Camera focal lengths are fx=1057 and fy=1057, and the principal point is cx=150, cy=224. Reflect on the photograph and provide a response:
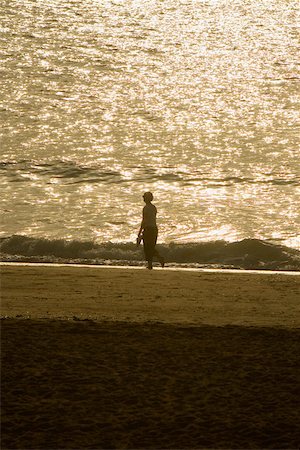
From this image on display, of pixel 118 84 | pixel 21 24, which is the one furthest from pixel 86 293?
pixel 21 24

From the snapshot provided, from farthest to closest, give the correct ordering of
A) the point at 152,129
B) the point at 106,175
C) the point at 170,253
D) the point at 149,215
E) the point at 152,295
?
the point at 152,129 < the point at 106,175 < the point at 170,253 < the point at 149,215 < the point at 152,295

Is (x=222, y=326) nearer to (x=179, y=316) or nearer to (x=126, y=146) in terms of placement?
(x=179, y=316)

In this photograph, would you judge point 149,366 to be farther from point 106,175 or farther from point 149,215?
point 106,175

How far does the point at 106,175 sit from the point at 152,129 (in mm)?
9113

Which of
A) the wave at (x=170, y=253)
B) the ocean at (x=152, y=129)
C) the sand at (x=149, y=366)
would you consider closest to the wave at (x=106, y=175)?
the ocean at (x=152, y=129)

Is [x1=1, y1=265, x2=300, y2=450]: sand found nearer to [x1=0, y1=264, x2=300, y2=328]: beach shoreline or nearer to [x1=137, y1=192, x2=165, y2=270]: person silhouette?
[x1=0, y1=264, x2=300, y2=328]: beach shoreline

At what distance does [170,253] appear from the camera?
74.3 feet

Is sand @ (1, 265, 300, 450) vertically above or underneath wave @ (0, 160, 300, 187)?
underneath

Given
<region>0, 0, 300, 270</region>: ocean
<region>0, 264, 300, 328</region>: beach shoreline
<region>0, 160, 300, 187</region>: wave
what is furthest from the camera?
<region>0, 160, 300, 187</region>: wave

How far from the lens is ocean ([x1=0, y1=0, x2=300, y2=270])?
84.4 ft

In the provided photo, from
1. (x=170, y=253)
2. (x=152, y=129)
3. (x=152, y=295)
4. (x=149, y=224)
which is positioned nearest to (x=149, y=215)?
(x=149, y=224)

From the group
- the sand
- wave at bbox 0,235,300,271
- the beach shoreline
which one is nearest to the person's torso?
the beach shoreline

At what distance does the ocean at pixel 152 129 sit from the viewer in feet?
84.4

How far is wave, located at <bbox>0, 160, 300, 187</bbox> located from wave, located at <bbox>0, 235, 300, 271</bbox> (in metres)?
11.5
